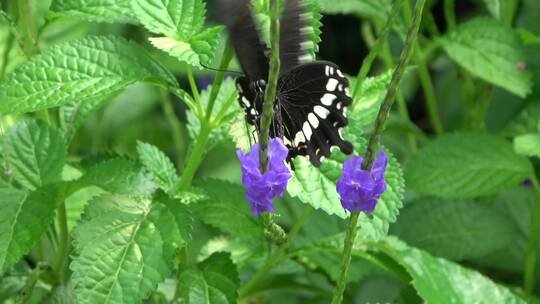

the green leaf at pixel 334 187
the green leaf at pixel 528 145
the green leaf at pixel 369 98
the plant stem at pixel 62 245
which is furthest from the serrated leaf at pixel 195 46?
the green leaf at pixel 528 145

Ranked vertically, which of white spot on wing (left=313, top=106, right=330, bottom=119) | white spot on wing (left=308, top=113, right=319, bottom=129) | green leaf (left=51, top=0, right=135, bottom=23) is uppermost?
green leaf (left=51, top=0, right=135, bottom=23)

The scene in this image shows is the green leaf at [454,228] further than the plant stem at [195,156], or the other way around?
the green leaf at [454,228]

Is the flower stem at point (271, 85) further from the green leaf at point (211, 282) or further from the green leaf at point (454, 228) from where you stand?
the green leaf at point (454, 228)

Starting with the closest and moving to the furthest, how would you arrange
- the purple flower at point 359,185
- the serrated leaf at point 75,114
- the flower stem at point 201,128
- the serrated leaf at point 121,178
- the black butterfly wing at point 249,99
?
the purple flower at point 359,185
the black butterfly wing at point 249,99
the flower stem at point 201,128
the serrated leaf at point 121,178
the serrated leaf at point 75,114

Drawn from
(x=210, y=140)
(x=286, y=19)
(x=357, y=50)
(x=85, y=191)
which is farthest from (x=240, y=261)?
(x=357, y=50)

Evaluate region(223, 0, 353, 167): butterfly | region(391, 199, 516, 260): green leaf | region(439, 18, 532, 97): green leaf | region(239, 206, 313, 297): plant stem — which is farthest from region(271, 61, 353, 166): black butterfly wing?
region(439, 18, 532, 97): green leaf

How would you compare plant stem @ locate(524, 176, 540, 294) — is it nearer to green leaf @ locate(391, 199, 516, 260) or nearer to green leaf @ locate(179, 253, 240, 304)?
green leaf @ locate(391, 199, 516, 260)
